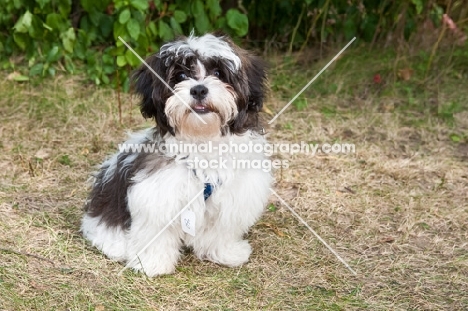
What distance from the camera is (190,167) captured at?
9.71 feet

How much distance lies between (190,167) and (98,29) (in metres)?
2.74

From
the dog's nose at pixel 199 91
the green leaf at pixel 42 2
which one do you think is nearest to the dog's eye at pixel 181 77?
the dog's nose at pixel 199 91

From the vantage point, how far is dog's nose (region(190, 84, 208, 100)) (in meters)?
2.75

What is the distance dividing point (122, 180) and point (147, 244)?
1.10ft

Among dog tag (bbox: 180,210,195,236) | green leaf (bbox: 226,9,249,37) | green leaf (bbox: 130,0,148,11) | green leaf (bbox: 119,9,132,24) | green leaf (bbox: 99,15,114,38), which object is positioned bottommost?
green leaf (bbox: 99,15,114,38)

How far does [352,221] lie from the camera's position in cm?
378

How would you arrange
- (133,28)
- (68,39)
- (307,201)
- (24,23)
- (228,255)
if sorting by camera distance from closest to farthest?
(228,255) → (307,201) → (133,28) → (24,23) → (68,39)

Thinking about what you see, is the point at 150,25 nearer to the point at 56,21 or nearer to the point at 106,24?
the point at 106,24

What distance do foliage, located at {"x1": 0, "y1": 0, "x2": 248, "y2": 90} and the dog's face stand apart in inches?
68.7

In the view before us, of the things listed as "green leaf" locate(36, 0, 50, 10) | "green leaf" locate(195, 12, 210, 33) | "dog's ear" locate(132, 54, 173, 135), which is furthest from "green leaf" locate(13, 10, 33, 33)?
"dog's ear" locate(132, 54, 173, 135)

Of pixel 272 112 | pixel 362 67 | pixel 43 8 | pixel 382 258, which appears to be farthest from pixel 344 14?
pixel 382 258

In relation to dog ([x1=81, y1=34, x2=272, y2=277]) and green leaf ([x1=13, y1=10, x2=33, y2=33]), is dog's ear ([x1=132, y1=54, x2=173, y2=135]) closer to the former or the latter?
dog ([x1=81, y1=34, x2=272, y2=277])

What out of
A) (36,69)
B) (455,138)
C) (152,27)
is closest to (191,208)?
(152,27)

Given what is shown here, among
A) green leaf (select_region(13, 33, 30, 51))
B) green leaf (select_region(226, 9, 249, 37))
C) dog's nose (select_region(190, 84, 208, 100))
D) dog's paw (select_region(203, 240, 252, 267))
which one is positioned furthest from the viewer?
green leaf (select_region(13, 33, 30, 51))
